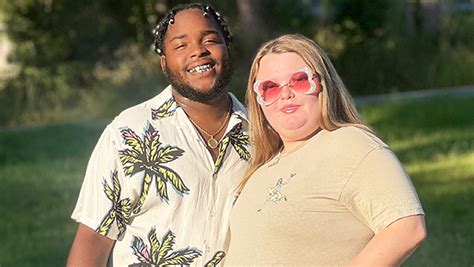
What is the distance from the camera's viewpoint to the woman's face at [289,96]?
10.9 feet

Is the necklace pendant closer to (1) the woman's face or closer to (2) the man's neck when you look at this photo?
(2) the man's neck

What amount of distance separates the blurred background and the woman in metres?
7.46

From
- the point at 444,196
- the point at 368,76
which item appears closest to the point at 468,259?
the point at 444,196

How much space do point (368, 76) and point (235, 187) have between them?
14.9 m

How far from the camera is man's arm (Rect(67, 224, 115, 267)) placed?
3.74m

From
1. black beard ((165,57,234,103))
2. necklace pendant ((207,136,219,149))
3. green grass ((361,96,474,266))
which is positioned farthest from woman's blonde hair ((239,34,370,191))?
green grass ((361,96,474,266))

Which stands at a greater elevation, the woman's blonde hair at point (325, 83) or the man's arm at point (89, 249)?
the woman's blonde hair at point (325, 83)

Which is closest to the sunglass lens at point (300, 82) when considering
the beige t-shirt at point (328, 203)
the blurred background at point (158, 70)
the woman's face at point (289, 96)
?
the woman's face at point (289, 96)

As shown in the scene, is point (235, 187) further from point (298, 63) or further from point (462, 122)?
point (462, 122)

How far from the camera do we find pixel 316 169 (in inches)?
126

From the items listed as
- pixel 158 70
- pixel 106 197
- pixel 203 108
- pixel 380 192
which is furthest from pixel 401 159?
pixel 380 192

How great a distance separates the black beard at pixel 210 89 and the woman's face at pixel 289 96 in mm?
406

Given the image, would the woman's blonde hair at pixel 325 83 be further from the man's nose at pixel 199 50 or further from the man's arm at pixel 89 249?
the man's arm at pixel 89 249

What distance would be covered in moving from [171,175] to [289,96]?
608mm
